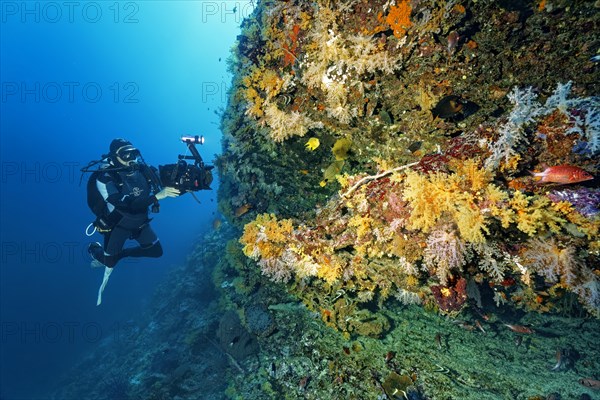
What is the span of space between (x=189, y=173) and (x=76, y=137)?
9639 centimetres

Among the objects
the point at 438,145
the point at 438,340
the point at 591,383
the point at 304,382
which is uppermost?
the point at 438,145

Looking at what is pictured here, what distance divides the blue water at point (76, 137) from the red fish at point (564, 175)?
16.7ft

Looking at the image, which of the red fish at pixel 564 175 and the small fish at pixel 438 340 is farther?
the small fish at pixel 438 340

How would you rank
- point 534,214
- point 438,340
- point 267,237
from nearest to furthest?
point 534,214
point 267,237
point 438,340

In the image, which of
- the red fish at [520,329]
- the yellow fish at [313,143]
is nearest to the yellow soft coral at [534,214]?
the yellow fish at [313,143]

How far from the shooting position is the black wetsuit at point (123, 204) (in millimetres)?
6797

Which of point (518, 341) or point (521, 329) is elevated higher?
point (521, 329)

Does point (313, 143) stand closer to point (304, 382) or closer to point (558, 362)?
point (304, 382)

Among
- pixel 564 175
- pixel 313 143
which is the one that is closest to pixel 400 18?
pixel 313 143

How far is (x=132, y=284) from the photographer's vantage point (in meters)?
30.3

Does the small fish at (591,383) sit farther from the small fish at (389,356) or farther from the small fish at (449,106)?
the small fish at (449,106)

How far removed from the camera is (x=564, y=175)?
2154 mm

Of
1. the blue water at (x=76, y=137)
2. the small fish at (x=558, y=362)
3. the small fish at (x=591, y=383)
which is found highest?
the blue water at (x=76, y=137)

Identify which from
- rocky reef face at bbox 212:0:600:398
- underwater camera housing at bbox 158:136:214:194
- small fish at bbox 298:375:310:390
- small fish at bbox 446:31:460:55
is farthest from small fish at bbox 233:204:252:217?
small fish at bbox 446:31:460:55
